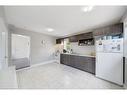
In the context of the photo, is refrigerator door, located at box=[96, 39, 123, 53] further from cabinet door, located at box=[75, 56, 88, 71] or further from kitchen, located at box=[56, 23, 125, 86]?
cabinet door, located at box=[75, 56, 88, 71]

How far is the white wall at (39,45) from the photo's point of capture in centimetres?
492

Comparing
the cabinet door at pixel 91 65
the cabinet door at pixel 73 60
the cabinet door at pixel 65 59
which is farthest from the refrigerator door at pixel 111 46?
the cabinet door at pixel 65 59

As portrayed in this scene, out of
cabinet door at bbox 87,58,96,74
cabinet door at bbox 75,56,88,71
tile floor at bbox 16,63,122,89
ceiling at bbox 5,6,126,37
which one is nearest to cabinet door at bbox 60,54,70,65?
cabinet door at bbox 75,56,88,71

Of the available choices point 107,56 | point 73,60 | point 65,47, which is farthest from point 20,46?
point 107,56

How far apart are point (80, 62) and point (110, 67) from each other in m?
1.70

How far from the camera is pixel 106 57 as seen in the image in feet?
9.94

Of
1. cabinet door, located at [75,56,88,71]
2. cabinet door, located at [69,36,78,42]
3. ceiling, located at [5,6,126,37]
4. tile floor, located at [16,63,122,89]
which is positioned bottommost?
tile floor, located at [16,63,122,89]

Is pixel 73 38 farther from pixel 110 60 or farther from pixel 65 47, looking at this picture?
pixel 110 60

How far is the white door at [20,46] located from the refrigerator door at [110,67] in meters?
3.69

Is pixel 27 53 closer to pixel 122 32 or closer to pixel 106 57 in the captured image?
pixel 106 57

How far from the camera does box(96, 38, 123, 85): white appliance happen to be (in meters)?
2.68

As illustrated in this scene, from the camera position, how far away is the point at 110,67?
2893 millimetres
